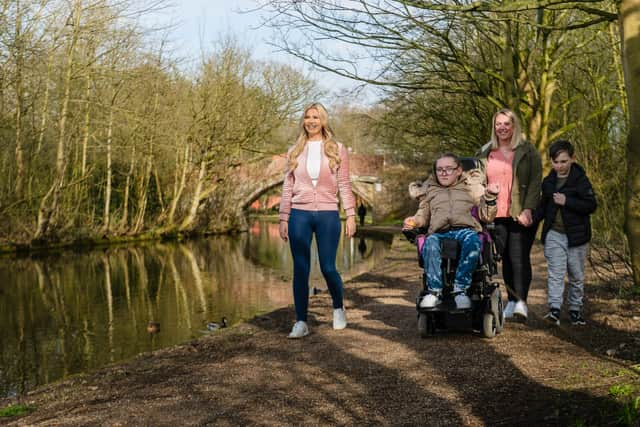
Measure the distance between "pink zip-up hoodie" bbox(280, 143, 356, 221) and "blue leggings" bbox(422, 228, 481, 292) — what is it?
91 centimetres

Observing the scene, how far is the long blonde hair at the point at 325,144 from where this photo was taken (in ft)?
20.7

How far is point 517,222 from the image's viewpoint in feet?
21.6

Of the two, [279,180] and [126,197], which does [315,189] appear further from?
[279,180]

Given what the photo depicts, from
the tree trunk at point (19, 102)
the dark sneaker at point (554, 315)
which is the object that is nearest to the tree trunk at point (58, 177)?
the tree trunk at point (19, 102)

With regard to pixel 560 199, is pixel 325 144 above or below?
above

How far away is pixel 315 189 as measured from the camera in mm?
6363

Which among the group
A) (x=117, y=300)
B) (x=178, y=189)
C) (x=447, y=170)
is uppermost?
(x=178, y=189)

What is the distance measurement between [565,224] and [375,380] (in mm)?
2709

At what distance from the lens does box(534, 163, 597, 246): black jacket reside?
6312 mm

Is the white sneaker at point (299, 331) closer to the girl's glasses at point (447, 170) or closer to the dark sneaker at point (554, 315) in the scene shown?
the girl's glasses at point (447, 170)

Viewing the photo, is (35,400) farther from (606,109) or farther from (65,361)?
(606,109)

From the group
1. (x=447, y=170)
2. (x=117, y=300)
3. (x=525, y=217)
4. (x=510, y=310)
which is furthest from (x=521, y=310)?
(x=117, y=300)

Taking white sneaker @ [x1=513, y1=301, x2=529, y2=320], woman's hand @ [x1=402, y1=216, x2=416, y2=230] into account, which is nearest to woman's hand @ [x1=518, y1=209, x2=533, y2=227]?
white sneaker @ [x1=513, y1=301, x2=529, y2=320]

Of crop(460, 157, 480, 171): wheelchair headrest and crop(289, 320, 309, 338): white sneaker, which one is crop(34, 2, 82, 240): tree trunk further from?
crop(460, 157, 480, 171): wheelchair headrest
